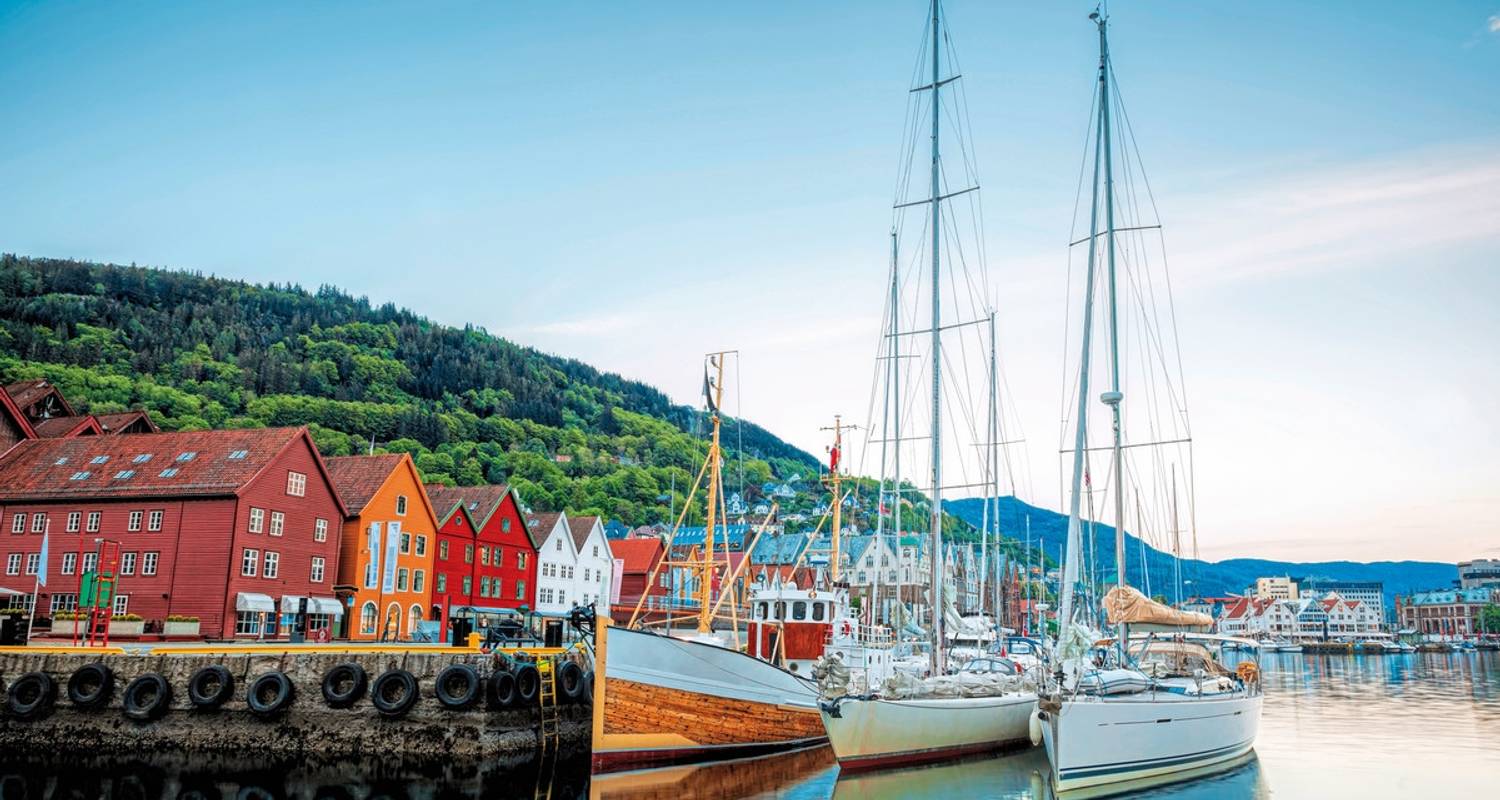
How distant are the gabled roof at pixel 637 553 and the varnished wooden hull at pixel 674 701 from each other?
212ft

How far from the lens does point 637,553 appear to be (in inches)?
3807

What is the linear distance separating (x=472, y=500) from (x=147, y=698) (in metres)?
39.5

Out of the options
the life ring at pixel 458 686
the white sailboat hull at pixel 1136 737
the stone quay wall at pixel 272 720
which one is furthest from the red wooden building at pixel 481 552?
the white sailboat hull at pixel 1136 737

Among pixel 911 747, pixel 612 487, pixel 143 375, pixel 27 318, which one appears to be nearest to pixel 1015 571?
pixel 612 487

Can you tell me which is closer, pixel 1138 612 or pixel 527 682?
pixel 1138 612

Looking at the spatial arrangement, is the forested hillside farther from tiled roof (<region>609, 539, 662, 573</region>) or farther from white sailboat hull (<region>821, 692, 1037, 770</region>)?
white sailboat hull (<region>821, 692, 1037, 770</region>)

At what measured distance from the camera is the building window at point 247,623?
4597 cm

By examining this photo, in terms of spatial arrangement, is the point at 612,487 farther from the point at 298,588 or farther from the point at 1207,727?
the point at 1207,727

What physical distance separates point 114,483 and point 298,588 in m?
9.36

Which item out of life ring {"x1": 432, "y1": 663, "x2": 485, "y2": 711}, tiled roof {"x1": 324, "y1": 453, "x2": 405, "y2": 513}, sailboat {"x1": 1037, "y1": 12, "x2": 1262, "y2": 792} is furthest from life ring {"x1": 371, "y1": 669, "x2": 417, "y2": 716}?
tiled roof {"x1": 324, "y1": 453, "x2": 405, "y2": 513}

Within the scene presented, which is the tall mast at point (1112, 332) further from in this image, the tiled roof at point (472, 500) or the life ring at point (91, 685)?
the tiled roof at point (472, 500)

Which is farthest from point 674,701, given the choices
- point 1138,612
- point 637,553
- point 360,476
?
point 637,553

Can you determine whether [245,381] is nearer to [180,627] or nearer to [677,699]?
[180,627]

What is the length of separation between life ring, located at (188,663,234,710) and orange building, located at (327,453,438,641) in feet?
67.9
